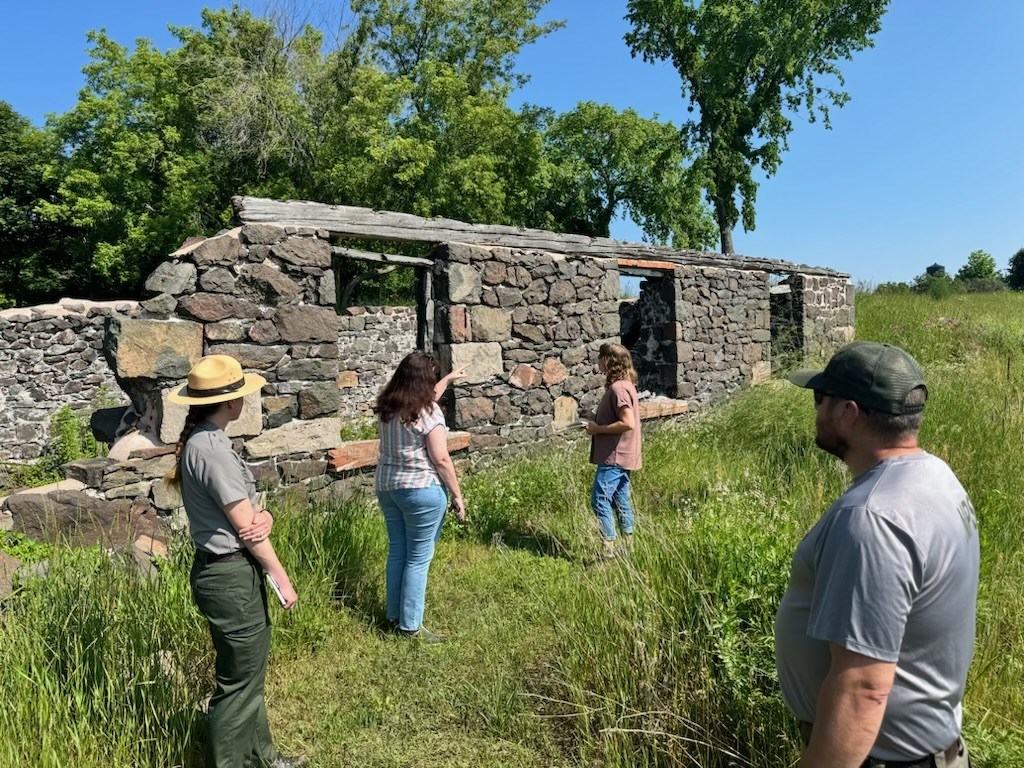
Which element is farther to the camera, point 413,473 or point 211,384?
point 413,473

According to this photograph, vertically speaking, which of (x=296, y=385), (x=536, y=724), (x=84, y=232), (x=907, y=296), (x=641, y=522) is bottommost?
(x=536, y=724)

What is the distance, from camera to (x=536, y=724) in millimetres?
2770

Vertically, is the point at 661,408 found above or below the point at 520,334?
below

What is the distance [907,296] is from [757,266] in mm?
6456

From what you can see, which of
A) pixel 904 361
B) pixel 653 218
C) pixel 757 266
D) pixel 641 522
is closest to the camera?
pixel 904 361

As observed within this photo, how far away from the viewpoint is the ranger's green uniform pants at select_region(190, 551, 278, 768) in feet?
7.98

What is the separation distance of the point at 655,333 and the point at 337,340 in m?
4.54

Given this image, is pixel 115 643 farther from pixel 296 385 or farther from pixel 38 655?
pixel 296 385

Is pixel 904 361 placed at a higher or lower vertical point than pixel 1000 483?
higher

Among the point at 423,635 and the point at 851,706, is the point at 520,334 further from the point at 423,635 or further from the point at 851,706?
the point at 851,706

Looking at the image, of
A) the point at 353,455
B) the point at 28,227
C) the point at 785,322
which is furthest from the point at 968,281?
the point at 28,227

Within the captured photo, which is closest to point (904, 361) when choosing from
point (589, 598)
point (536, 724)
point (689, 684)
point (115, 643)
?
point (689, 684)

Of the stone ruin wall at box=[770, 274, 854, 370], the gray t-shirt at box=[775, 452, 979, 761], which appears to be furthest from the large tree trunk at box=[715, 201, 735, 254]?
the gray t-shirt at box=[775, 452, 979, 761]

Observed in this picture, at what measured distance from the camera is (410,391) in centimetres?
363
